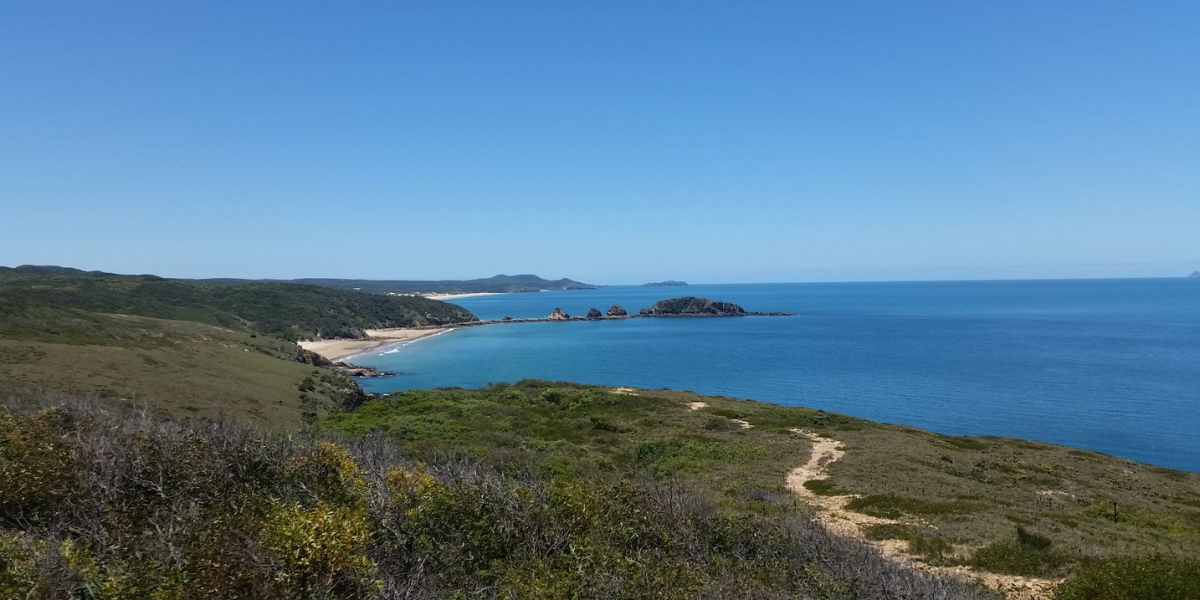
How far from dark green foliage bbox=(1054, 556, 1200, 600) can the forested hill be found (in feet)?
235

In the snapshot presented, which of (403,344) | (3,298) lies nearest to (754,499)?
(3,298)

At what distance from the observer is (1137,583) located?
1184 centimetres

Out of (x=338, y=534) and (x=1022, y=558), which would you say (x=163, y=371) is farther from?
(x=1022, y=558)

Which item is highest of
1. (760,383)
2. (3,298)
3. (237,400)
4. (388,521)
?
→ (3,298)

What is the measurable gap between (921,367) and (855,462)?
60747mm

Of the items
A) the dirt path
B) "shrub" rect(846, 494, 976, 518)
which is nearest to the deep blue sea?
the dirt path

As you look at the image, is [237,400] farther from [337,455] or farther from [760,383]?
[760,383]

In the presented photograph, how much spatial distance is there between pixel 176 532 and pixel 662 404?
1633 inches

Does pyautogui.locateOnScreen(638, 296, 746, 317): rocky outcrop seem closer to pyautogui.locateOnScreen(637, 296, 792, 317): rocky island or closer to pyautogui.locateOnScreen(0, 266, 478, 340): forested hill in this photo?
pyautogui.locateOnScreen(637, 296, 792, 317): rocky island

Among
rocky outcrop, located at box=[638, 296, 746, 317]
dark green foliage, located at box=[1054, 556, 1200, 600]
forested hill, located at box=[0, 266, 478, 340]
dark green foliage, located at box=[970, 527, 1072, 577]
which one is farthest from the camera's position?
rocky outcrop, located at box=[638, 296, 746, 317]

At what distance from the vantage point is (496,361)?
97.2 m

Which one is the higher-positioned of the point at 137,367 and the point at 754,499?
the point at 137,367

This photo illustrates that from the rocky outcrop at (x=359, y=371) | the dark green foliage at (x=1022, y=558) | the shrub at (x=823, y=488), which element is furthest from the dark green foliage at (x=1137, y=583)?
the rocky outcrop at (x=359, y=371)

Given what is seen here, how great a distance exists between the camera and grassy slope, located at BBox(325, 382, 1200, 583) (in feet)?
65.5
